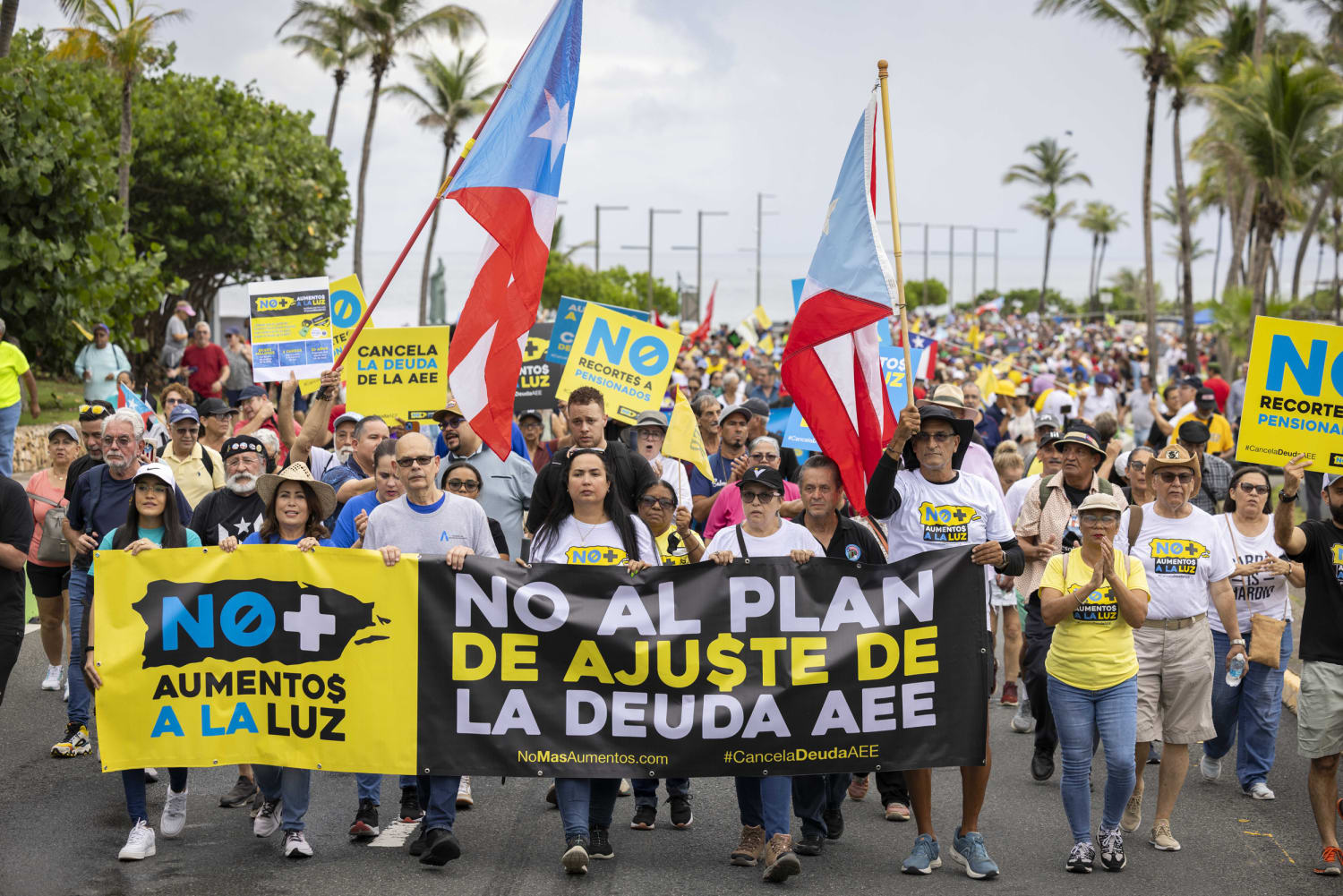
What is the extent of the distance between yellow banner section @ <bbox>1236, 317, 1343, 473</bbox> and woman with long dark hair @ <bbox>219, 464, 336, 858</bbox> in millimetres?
4810

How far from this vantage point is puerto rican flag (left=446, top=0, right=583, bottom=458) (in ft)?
24.2

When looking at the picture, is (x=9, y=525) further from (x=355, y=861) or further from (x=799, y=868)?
(x=799, y=868)

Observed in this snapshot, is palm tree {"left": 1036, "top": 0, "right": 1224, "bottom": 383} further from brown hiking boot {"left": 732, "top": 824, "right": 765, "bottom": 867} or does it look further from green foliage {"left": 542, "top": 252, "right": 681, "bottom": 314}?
green foliage {"left": 542, "top": 252, "right": 681, "bottom": 314}

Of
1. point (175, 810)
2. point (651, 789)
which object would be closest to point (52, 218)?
point (175, 810)

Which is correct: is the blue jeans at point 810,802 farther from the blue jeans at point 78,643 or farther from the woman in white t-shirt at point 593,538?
the blue jeans at point 78,643

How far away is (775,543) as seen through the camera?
6496mm

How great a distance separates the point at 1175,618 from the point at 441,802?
367cm

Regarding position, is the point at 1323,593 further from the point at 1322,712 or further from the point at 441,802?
the point at 441,802

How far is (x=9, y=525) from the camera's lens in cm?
670

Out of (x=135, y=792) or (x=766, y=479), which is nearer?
(x=135, y=792)

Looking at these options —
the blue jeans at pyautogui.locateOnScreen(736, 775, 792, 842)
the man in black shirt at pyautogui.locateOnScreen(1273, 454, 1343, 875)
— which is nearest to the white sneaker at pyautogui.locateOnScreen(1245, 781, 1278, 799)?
the man in black shirt at pyautogui.locateOnScreen(1273, 454, 1343, 875)

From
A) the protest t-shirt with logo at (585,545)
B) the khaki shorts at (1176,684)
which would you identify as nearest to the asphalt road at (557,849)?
the khaki shorts at (1176,684)

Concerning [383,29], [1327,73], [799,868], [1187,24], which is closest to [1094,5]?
[1187,24]

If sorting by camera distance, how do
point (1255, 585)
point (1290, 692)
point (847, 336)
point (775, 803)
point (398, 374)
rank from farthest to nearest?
point (398, 374), point (1290, 692), point (1255, 585), point (847, 336), point (775, 803)
